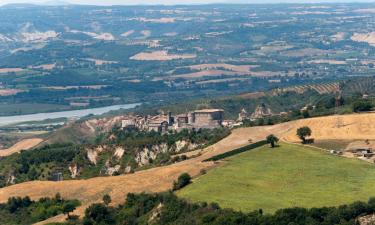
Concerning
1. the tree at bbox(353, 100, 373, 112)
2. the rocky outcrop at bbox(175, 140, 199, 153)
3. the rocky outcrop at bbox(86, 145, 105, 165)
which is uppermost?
the tree at bbox(353, 100, 373, 112)

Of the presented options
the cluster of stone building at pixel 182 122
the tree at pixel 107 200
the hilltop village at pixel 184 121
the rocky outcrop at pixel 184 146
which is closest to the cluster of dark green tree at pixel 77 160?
the rocky outcrop at pixel 184 146

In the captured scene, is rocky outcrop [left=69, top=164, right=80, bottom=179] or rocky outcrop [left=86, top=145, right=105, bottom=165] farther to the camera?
rocky outcrop [left=86, top=145, right=105, bottom=165]

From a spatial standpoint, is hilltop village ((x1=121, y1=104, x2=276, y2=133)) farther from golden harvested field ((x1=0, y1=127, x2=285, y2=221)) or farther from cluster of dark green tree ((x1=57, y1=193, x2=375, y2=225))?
cluster of dark green tree ((x1=57, y1=193, x2=375, y2=225))

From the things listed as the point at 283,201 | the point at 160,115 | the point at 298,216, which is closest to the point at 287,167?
the point at 283,201

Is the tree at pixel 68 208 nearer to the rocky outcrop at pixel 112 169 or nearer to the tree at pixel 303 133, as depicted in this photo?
the rocky outcrop at pixel 112 169

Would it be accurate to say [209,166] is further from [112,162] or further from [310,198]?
[112,162]

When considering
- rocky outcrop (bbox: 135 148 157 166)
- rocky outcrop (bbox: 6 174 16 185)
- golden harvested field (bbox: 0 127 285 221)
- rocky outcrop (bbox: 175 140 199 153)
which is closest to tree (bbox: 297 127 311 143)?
golden harvested field (bbox: 0 127 285 221)

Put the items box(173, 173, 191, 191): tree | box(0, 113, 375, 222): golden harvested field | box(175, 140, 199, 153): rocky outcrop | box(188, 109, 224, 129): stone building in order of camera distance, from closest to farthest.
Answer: box(173, 173, 191, 191): tree < box(0, 113, 375, 222): golden harvested field < box(175, 140, 199, 153): rocky outcrop < box(188, 109, 224, 129): stone building
